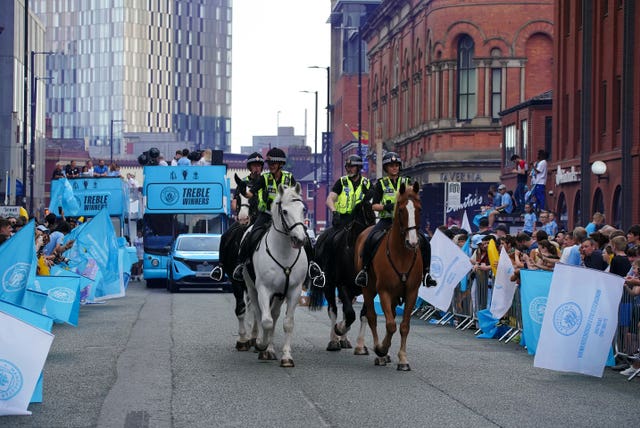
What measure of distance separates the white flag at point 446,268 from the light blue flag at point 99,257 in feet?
23.8

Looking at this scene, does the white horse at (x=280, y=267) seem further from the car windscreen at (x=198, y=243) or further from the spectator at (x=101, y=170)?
the spectator at (x=101, y=170)

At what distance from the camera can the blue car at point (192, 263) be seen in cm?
3603

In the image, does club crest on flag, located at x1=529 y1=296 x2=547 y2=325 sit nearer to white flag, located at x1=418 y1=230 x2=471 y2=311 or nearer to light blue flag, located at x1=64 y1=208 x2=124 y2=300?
white flag, located at x1=418 y1=230 x2=471 y2=311

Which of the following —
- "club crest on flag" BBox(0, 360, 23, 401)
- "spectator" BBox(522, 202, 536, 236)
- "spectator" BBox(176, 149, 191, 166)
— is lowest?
"club crest on flag" BBox(0, 360, 23, 401)

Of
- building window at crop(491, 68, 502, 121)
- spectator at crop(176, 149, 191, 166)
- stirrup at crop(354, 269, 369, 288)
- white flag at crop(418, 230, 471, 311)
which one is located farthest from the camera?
building window at crop(491, 68, 502, 121)

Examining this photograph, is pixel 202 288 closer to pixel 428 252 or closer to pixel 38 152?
pixel 428 252

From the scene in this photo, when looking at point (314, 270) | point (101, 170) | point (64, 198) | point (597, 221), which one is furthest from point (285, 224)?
point (101, 170)

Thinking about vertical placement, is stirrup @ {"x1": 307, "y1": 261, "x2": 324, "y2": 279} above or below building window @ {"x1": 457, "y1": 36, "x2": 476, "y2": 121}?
below

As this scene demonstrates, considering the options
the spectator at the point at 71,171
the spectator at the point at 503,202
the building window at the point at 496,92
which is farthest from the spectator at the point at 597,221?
the building window at the point at 496,92

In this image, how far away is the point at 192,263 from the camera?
1422 inches

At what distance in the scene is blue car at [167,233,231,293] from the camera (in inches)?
1419

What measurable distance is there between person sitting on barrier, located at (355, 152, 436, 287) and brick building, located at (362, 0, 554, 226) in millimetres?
52197

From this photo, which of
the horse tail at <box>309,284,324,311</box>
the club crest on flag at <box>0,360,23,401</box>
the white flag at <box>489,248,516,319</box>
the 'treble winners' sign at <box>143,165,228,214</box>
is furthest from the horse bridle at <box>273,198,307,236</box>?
the 'treble winners' sign at <box>143,165,228,214</box>

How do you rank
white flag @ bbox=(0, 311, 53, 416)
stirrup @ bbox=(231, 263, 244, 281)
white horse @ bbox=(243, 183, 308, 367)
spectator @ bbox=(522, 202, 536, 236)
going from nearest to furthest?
white flag @ bbox=(0, 311, 53, 416), white horse @ bbox=(243, 183, 308, 367), stirrup @ bbox=(231, 263, 244, 281), spectator @ bbox=(522, 202, 536, 236)
